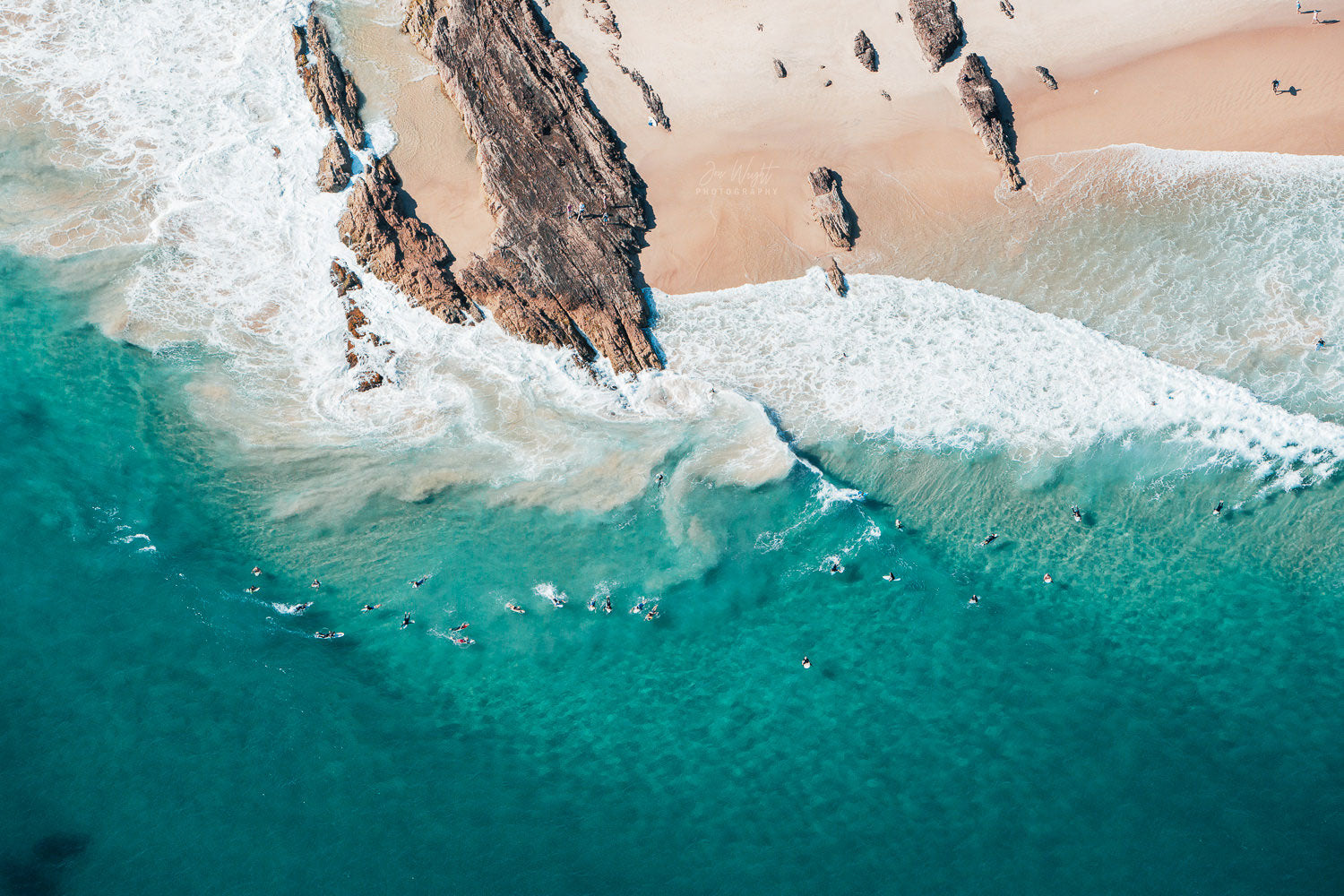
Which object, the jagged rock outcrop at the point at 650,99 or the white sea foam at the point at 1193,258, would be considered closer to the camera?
the white sea foam at the point at 1193,258

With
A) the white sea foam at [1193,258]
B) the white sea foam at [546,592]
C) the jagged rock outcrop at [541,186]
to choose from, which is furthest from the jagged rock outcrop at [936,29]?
the white sea foam at [546,592]

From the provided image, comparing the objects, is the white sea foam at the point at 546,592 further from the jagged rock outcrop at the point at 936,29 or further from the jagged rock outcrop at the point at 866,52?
the jagged rock outcrop at the point at 936,29

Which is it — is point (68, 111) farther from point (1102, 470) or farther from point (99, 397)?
point (1102, 470)

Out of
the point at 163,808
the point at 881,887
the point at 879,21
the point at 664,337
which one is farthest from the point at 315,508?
the point at 879,21

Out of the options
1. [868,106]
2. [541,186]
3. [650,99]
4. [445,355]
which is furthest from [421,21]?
[868,106]

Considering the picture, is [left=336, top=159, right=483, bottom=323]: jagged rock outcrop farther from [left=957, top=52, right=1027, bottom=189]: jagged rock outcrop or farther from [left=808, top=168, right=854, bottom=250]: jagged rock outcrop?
[left=957, top=52, right=1027, bottom=189]: jagged rock outcrop
